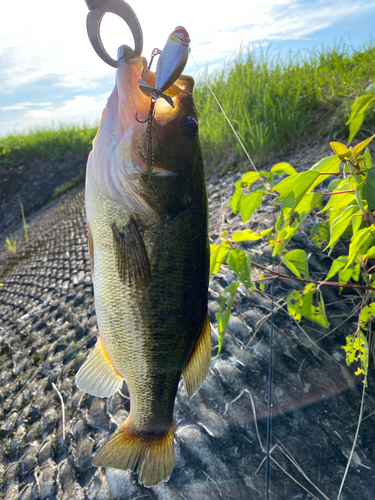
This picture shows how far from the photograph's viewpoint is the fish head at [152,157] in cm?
89

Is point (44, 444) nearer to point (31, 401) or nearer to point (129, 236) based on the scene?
point (31, 401)

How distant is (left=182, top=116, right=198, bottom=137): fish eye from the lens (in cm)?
89

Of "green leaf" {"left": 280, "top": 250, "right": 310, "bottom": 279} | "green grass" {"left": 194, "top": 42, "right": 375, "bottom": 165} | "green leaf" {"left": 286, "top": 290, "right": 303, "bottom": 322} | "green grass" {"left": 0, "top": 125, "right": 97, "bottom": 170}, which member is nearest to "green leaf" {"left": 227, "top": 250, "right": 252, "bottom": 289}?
"green leaf" {"left": 280, "top": 250, "right": 310, "bottom": 279}

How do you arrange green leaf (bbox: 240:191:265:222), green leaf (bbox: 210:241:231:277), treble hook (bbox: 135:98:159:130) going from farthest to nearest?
green leaf (bbox: 240:191:265:222)
green leaf (bbox: 210:241:231:277)
treble hook (bbox: 135:98:159:130)

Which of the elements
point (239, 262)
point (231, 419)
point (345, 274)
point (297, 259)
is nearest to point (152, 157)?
point (239, 262)

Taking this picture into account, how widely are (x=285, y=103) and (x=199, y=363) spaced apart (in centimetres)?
355

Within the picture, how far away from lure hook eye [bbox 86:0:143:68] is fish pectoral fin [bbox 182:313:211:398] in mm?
725

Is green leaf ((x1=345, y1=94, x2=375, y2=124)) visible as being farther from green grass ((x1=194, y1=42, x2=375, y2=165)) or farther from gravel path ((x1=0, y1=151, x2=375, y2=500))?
green grass ((x1=194, y1=42, x2=375, y2=165))

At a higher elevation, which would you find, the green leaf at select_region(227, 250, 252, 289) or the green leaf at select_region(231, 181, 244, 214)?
the green leaf at select_region(231, 181, 244, 214)

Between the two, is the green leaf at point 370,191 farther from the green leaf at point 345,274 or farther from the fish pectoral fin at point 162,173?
the green leaf at point 345,274

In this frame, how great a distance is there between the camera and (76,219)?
16.8 ft

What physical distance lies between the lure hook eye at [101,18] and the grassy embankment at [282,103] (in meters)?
2.98

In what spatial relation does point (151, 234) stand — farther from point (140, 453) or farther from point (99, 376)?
point (140, 453)

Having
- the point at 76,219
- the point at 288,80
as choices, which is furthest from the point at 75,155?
the point at 288,80
